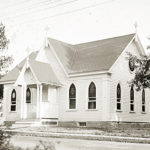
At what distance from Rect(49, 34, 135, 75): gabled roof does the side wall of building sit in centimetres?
76

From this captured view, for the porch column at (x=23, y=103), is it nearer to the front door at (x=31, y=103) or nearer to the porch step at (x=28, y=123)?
the porch step at (x=28, y=123)

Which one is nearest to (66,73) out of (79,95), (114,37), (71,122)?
(79,95)

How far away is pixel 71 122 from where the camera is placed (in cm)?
3038

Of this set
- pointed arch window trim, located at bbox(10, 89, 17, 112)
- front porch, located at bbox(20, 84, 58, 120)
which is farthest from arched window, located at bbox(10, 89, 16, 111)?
front porch, located at bbox(20, 84, 58, 120)

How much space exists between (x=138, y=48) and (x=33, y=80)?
1136 cm

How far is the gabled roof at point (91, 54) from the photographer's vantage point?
29.8 meters

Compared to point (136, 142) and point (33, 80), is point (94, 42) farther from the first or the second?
point (136, 142)

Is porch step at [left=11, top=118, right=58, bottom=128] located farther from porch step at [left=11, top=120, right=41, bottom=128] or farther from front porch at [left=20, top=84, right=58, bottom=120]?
front porch at [left=20, top=84, right=58, bottom=120]

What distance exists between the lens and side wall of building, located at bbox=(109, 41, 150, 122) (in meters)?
28.9

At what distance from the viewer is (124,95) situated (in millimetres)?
30578

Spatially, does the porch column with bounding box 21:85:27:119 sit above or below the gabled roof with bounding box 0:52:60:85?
below

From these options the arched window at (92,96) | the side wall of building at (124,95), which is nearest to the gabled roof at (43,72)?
the arched window at (92,96)

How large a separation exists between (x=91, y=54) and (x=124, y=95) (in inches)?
207

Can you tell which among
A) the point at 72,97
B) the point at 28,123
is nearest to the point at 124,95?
the point at 72,97
